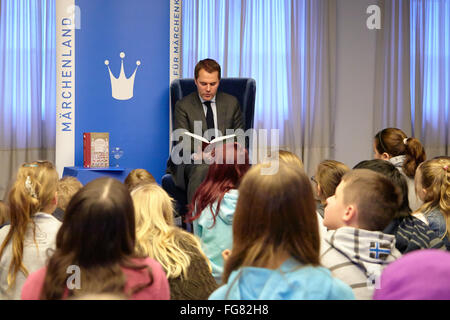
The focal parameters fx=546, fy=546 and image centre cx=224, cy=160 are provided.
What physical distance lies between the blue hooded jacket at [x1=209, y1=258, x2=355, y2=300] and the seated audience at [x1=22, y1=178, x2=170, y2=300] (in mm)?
222

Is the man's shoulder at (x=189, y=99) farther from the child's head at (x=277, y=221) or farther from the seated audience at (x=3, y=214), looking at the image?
the child's head at (x=277, y=221)

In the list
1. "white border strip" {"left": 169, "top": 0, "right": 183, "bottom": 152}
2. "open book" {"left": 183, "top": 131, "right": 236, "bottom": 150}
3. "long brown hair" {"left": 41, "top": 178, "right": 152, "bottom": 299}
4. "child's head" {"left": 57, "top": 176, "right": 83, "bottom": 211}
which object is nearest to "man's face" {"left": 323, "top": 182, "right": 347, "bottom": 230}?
"long brown hair" {"left": 41, "top": 178, "right": 152, "bottom": 299}

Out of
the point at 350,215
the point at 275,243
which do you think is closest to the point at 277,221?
the point at 275,243

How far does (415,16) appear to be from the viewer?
6.23m

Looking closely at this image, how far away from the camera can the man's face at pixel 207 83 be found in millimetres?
4070

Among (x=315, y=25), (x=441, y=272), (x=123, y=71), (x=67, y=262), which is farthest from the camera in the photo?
(x=315, y=25)

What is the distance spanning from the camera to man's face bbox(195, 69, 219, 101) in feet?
13.4

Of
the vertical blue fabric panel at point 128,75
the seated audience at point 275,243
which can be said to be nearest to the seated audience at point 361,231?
the seated audience at point 275,243

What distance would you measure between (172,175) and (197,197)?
1509mm

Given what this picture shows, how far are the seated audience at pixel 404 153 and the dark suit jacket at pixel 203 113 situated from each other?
1160mm

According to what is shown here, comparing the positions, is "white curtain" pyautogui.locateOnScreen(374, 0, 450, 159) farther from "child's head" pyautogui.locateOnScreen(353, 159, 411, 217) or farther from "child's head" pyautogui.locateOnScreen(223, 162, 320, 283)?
"child's head" pyautogui.locateOnScreen(223, 162, 320, 283)

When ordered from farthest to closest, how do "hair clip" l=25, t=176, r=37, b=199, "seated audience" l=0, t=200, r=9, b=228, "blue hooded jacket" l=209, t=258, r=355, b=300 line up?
1. "seated audience" l=0, t=200, r=9, b=228
2. "hair clip" l=25, t=176, r=37, b=199
3. "blue hooded jacket" l=209, t=258, r=355, b=300

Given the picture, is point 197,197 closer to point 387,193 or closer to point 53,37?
point 387,193
